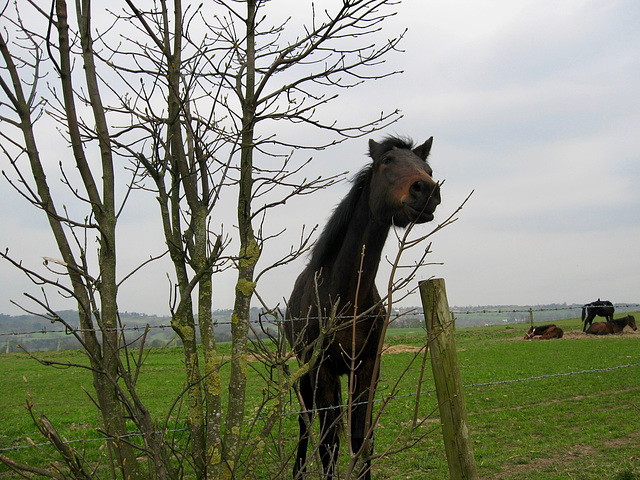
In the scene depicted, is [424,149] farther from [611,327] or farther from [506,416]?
[611,327]

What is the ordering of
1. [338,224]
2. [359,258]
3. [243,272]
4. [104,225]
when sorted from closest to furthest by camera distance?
[104,225] → [243,272] → [359,258] → [338,224]

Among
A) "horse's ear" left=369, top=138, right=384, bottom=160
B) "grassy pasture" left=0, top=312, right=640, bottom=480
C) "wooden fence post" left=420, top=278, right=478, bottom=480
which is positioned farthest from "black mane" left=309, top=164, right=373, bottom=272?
"wooden fence post" left=420, top=278, right=478, bottom=480

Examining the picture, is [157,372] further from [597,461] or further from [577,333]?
[577,333]

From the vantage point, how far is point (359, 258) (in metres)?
4.35

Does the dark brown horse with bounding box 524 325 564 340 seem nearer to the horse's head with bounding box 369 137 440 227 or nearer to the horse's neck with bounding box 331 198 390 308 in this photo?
the horse's head with bounding box 369 137 440 227

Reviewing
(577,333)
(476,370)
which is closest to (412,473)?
(476,370)

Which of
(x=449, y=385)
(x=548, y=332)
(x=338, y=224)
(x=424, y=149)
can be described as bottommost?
(x=548, y=332)

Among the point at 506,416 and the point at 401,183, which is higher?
the point at 401,183

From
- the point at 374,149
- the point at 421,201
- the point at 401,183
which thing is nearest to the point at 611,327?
the point at 374,149

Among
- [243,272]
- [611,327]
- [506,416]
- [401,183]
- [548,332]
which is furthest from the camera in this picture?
[548,332]

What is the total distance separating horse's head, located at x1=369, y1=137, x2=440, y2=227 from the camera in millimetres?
3889

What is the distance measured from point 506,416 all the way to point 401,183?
5.61m

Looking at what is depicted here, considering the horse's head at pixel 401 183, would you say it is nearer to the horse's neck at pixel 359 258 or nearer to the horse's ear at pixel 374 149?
the horse's ear at pixel 374 149

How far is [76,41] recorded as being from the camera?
270 cm
